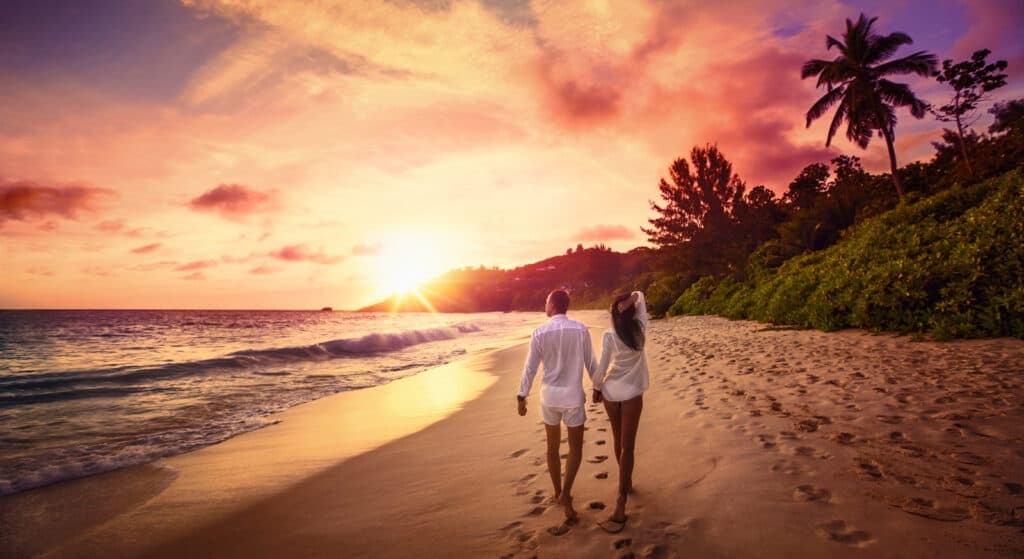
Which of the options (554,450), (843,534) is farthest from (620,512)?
(843,534)

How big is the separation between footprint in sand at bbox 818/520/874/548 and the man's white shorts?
190 cm

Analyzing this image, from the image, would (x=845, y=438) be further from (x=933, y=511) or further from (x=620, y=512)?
(x=620, y=512)

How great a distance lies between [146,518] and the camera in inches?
188

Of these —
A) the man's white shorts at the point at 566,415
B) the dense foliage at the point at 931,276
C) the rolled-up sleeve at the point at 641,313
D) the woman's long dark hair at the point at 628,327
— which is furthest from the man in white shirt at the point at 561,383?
the dense foliage at the point at 931,276

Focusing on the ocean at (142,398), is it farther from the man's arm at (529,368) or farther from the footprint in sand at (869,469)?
the footprint in sand at (869,469)

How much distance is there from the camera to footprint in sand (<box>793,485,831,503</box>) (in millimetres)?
3499

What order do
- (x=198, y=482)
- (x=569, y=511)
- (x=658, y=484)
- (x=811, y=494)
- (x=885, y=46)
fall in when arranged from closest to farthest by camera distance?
(x=811, y=494)
(x=569, y=511)
(x=658, y=484)
(x=198, y=482)
(x=885, y=46)

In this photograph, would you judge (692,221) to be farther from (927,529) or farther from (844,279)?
(927,529)

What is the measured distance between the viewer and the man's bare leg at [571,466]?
3.71m

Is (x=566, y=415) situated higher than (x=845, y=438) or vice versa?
(x=566, y=415)

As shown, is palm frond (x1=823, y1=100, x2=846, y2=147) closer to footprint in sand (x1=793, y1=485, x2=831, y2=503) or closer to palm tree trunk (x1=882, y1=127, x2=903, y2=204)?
palm tree trunk (x1=882, y1=127, x2=903, y2=204)

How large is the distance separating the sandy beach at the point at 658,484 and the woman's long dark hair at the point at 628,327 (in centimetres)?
147

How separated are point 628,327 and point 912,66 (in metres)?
39.7

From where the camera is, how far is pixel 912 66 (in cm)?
2922
